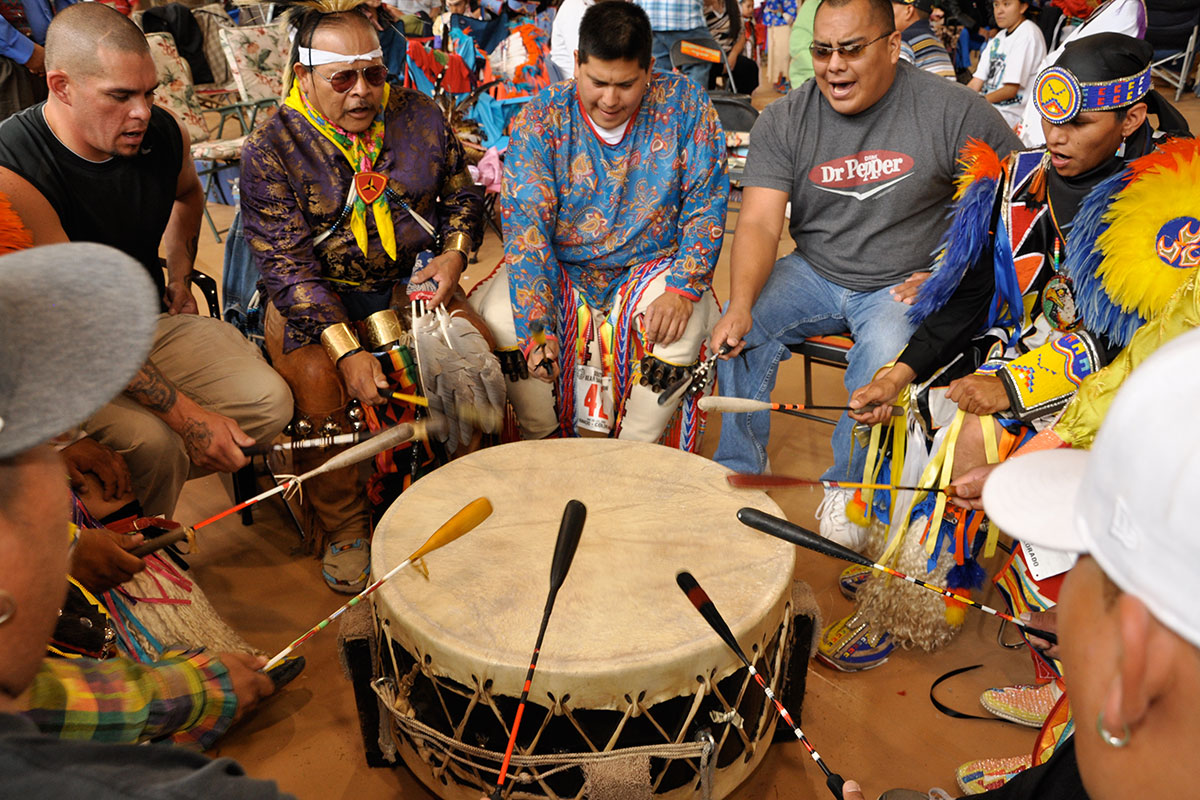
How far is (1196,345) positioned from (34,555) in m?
1.03

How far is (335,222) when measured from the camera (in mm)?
2812

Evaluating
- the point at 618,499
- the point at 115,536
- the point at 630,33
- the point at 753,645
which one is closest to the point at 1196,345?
the point at 753,645

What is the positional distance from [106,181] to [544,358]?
1347mm

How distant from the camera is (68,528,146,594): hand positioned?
1898 mm

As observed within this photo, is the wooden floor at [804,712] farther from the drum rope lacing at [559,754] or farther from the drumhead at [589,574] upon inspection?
the drumhead at [589,574]

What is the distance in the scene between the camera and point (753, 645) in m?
1.68

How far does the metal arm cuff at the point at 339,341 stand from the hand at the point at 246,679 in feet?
2.96

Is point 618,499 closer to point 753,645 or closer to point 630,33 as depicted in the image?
point 753,645

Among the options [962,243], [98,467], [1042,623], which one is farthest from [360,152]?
[1042,623]

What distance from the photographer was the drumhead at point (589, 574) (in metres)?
1.57

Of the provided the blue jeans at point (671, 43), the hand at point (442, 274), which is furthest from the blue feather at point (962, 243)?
the blue jeans at point (671, 43)

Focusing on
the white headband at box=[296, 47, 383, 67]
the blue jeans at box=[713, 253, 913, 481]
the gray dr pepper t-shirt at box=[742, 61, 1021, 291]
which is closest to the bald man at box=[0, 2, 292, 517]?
the white headband at box=[296, 47, 383, 67]

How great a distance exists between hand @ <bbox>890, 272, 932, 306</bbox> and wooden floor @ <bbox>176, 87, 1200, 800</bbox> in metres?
0.76

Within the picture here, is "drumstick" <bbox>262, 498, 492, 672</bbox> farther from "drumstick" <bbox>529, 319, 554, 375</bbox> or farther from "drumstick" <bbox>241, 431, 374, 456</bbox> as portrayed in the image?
"drumstick" <bbox>529, 319, 554, 375</bbox>
